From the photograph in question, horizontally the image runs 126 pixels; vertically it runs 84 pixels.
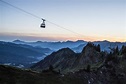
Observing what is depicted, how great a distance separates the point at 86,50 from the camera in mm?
149500

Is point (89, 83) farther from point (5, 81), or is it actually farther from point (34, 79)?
point (5, 81)

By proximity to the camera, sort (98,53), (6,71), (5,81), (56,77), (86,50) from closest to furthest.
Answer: (5,81), (6,71), (56,77), (98,53), (86,50)

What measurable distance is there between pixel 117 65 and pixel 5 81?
140 ft

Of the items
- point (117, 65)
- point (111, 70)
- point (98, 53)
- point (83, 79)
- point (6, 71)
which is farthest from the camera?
point (98, 53)

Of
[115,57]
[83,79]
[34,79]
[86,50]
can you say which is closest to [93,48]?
[86,50]

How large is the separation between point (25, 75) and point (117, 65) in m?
36.4

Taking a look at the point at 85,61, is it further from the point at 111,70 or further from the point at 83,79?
the point at 83,79

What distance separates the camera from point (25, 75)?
5516 centimetres

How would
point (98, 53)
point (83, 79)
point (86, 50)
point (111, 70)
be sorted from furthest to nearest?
point (86, 50)
point (98, 53)
point (111, 70)
point (83, 79)

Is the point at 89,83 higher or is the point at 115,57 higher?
the point at 115,57

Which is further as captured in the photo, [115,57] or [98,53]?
[98,53]

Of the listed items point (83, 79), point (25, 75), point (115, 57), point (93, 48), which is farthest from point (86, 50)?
point (25, 75)

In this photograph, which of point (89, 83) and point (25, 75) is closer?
point (25, 75)

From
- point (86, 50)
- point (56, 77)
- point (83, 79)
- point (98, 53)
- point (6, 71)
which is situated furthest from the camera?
point (86, 50)
